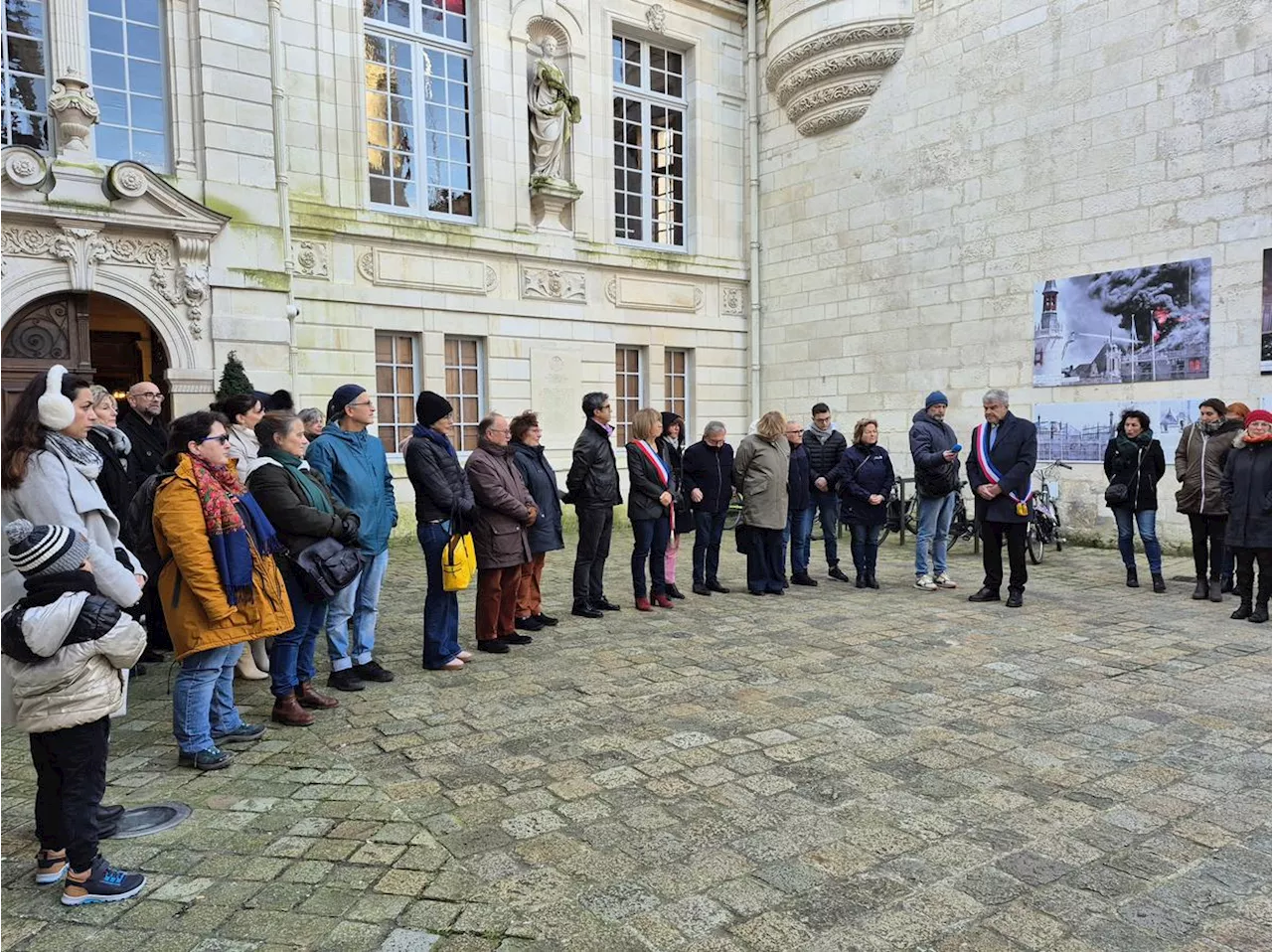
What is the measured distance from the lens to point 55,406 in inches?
113

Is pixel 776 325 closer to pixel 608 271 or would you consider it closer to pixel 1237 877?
pixel 608 271

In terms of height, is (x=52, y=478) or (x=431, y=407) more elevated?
(x=431, y=407)

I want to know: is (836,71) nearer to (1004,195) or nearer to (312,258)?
(1004,195)

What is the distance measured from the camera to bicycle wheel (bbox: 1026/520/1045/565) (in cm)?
952

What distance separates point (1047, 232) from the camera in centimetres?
1071

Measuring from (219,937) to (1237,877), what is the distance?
127 inches

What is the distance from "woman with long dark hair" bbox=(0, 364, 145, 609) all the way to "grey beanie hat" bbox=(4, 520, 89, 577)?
0.27ft

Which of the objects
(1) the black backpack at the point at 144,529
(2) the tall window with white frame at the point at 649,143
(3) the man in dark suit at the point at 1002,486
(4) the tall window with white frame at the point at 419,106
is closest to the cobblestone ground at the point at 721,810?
(1) the black backpack at the point at 144,529

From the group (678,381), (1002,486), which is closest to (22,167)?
(678,381)

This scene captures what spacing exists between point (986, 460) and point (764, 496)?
1.90 metres

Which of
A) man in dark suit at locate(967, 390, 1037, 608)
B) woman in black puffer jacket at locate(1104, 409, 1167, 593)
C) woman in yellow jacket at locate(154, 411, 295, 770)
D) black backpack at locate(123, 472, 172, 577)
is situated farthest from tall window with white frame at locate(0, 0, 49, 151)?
woman in black puffer jacket at locate(1104, 409, 1167, 593)

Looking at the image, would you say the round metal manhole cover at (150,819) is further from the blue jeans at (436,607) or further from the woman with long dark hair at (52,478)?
the blue jeans at (436,607)

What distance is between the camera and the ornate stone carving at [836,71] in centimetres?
1223

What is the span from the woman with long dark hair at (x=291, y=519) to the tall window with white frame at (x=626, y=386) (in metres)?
9.66
